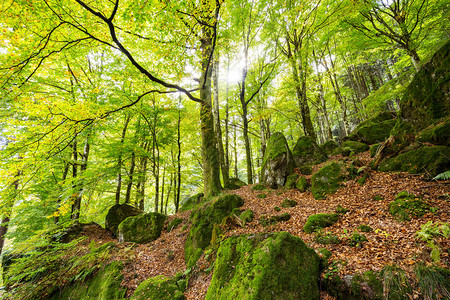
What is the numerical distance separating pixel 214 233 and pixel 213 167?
3.63 metres

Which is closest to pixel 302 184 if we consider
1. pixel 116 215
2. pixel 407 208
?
pixel 407 208

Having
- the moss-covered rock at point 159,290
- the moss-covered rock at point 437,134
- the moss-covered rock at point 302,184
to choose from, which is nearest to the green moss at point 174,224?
the moss-covered rock at point 159,290

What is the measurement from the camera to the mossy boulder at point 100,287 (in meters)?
4.82

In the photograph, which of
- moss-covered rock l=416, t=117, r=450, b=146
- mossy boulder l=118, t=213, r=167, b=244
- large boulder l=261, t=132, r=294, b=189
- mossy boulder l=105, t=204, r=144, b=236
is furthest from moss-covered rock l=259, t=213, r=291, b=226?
mossy boulder l=105, t=204, r=144, b=236

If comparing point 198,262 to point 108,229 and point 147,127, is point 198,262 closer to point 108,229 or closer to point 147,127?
point 108,229

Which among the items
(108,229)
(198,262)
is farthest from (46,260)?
(198,262)

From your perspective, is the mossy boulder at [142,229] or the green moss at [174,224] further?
the green moss at [174,224]

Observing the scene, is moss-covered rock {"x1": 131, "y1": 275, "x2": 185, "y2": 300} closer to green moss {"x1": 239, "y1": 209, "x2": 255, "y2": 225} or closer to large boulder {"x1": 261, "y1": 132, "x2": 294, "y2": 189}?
green moss {"x1": 239, "y1": 209, "x2": 255, "y2": 225}

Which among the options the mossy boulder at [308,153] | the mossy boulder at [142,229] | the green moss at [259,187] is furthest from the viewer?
the mossy boulder at [308,153]

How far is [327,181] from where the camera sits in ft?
21.4

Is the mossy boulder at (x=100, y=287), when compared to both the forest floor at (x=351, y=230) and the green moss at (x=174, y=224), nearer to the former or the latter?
the forest floor at (x=351, y=230)

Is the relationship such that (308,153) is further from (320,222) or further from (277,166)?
(320,222)

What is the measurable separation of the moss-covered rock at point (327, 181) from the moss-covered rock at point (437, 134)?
2.51m

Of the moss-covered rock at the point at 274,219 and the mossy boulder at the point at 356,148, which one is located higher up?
the mossy boulder at the point at 356,148
